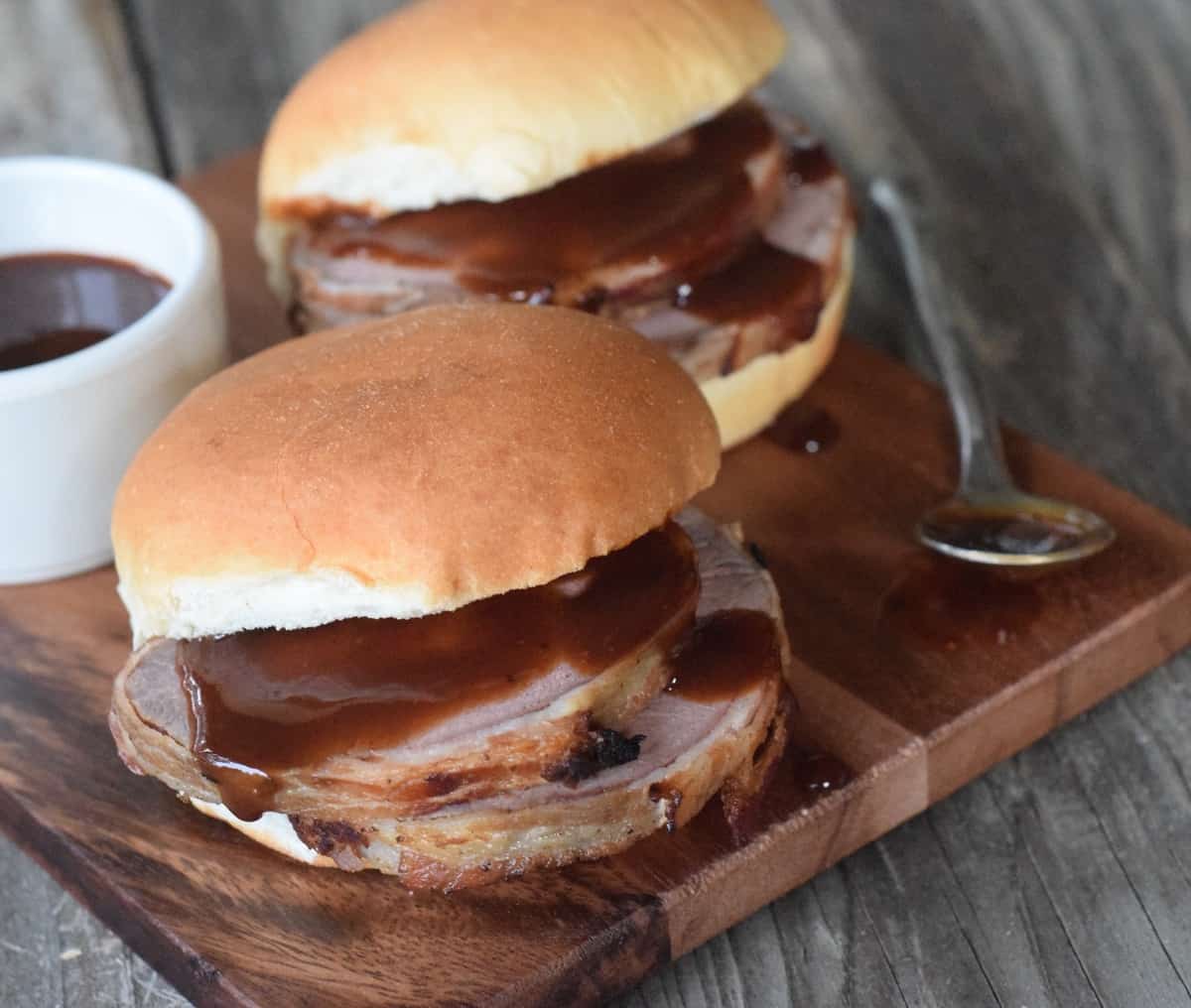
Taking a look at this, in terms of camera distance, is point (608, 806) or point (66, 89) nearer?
point (608, 806)

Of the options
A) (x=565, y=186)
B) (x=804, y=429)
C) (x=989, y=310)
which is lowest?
(x=989, y=310)

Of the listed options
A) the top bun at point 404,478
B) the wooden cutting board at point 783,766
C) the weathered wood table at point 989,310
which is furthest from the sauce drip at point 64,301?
the weathered wood table at point 989,310

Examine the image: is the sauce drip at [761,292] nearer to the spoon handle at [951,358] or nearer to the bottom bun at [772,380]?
the bottom bun at [772,380]

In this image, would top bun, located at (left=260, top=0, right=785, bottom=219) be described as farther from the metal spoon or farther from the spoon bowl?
the spoon bowl

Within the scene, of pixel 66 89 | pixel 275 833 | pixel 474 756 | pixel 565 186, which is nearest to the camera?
pixel 474 756

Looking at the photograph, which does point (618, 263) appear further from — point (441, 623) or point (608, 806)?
point (608, 806)

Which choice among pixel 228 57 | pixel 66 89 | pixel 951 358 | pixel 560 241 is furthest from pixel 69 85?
pixel 951 358
